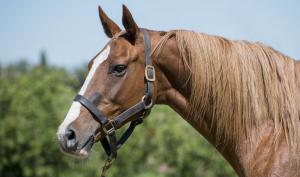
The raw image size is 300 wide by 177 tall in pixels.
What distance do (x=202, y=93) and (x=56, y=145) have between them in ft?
50.0

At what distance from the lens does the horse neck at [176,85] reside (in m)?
4.69

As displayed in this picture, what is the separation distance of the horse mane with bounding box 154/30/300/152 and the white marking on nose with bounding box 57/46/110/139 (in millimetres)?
683

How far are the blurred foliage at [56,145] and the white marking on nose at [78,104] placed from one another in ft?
46.6

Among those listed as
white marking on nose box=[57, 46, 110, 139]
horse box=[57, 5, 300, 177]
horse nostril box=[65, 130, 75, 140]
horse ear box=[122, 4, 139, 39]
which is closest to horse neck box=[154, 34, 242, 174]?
horse box=[57, 5, 300, 177]

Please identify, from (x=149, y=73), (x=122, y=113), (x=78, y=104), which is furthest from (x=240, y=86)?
(x=78, y=104)

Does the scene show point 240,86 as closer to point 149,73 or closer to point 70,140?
point 149,73

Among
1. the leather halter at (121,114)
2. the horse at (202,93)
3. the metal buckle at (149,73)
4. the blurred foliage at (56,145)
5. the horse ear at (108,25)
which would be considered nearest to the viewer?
the horse at (202,93)

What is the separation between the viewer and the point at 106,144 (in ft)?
15.8

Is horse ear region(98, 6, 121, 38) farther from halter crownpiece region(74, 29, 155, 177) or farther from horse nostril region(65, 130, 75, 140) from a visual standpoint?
horse nostril region(65, 130, 75, 140)

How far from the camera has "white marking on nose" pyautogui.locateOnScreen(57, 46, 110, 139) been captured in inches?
173

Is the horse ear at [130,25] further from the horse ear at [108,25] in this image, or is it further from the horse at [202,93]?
the horse ear at [108,25]

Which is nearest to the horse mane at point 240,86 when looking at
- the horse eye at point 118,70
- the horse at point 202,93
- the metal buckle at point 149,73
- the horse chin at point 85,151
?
the horse at point 202,93

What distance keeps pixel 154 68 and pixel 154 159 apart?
55.7 ft

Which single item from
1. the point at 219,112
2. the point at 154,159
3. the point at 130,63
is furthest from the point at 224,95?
the point at 154,159
